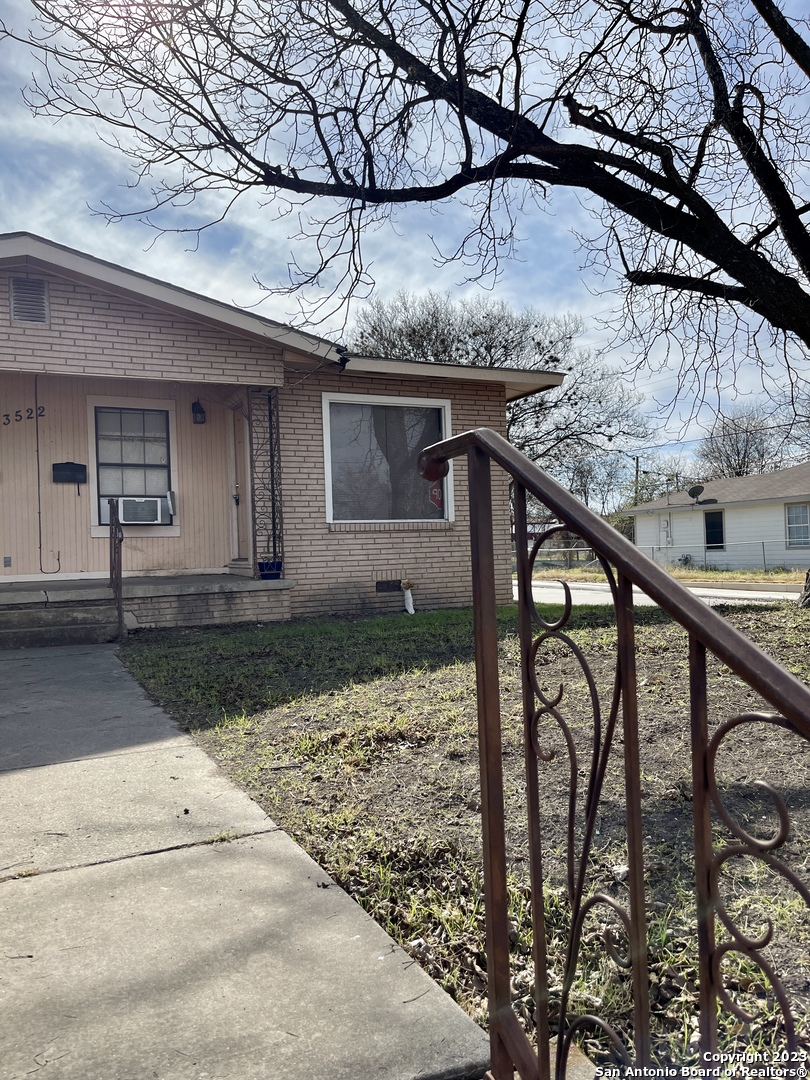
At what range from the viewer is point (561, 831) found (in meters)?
2.80

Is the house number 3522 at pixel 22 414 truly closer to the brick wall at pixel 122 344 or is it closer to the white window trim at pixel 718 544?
the brick wall at pixel 122 344

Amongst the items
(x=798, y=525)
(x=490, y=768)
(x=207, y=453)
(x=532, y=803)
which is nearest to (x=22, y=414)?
(x=207, y=453)

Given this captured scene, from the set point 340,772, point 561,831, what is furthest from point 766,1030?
point 340,772

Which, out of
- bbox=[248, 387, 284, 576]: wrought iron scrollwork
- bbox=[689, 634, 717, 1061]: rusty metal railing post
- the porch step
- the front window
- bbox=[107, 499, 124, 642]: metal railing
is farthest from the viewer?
the front window

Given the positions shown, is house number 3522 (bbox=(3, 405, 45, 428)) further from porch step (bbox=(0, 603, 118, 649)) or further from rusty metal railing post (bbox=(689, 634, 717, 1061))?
rusty metal railing post (bbox=(689, 634, 717, 1061))

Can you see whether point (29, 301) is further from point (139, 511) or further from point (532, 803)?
point (532, 803)

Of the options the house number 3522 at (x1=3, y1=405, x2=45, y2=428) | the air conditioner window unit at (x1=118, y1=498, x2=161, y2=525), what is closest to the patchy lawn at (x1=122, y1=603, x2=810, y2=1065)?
the air conditioner window unit at (x1=118, y1=498, x2=161, y2=525)

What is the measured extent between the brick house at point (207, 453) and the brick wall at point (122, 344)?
2cm

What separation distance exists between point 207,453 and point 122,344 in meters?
Answer: 2.01

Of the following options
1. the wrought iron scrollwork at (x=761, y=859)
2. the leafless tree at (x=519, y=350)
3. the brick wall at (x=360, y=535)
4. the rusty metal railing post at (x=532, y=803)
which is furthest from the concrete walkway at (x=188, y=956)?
the leafless tree at (x=519, y=350)

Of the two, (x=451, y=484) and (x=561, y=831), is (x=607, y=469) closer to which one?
(x=451, y=484)

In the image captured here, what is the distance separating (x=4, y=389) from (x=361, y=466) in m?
4.41

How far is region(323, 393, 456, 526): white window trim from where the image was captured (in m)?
9.85

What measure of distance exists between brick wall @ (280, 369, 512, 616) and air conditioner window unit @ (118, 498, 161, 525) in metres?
1.68
